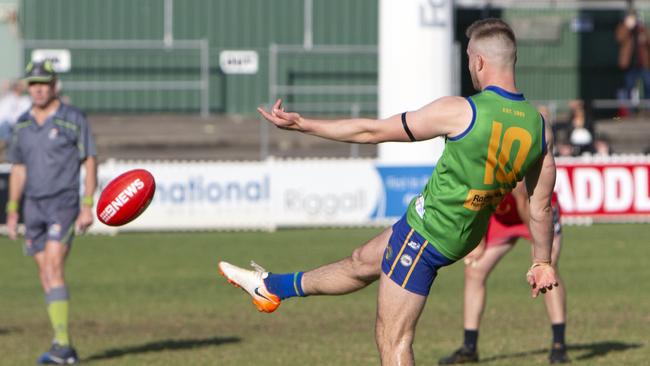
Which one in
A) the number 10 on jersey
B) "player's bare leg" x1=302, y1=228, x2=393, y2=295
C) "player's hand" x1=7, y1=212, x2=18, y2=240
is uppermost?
the number 10 on jersey

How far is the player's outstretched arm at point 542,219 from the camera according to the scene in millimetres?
8142

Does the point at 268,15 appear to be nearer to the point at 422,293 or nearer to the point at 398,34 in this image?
the point at 398,34

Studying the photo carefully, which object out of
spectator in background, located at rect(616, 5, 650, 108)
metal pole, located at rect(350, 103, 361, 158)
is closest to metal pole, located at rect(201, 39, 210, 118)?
metal pole, located at rect(350, 103, 361, 158)

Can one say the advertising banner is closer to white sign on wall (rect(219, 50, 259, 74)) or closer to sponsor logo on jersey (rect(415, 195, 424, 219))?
white sign on wall (rect(219, 50, 259, 74))

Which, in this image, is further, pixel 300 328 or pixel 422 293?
pixel 300 328

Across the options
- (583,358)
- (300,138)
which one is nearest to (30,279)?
(583,358)

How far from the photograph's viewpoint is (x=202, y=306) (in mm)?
15375

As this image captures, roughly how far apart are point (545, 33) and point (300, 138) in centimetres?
943

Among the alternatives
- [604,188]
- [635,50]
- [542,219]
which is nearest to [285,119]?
[542,219]

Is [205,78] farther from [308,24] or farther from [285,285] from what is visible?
[285,285]

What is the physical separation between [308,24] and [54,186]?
24.4 m

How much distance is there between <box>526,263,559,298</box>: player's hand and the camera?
319 inches

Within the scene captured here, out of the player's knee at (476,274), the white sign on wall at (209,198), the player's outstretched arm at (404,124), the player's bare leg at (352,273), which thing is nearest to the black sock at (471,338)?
the player's knee at (476,274)

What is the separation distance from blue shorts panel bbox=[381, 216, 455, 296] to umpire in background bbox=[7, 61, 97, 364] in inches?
169
